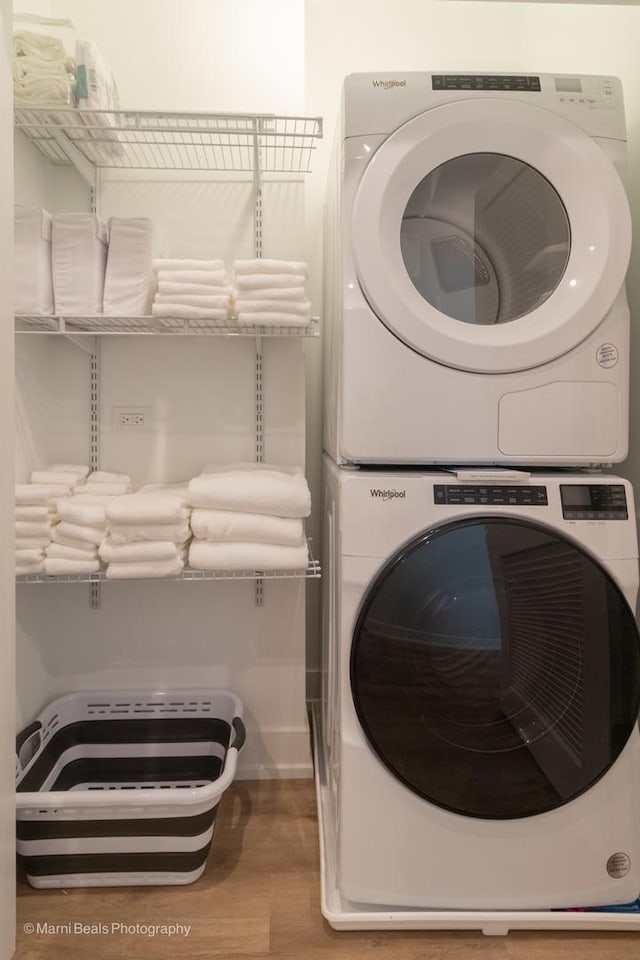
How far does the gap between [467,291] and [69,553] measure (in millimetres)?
1106

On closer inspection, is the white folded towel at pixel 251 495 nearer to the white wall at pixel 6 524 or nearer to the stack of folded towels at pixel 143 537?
the stack of folded towels at pixel 143 537

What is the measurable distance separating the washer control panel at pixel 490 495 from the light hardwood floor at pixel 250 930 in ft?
2.94

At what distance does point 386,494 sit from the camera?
111 cm

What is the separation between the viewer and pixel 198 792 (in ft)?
3.85

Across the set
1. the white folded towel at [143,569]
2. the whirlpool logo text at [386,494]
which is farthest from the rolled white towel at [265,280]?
the white folded towel at [143,569]

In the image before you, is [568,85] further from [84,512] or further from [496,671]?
[84,512]

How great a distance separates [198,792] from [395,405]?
36.3 inches

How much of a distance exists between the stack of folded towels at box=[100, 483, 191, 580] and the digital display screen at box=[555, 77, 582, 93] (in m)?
1.22

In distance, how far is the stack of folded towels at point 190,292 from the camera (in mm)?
1324

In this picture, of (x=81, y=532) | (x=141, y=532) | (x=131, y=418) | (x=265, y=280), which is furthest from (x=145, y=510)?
(x=265, y=280)

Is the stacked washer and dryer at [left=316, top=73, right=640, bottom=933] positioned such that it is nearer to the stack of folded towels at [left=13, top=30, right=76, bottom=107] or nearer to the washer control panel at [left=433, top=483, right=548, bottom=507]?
the washer control panel at [left=433, top=483, right=548, bottom=507]

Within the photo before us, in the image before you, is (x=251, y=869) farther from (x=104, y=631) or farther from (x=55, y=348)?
(x=55, y=348)

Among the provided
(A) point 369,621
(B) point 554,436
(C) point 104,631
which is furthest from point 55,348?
(B) point 554,436

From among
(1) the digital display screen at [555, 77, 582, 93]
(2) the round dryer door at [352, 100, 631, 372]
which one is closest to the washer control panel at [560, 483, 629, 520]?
(2) the round dryer door at [352, 100, 631, 372]
